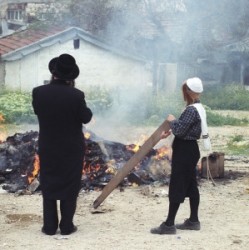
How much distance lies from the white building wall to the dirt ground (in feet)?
42.2

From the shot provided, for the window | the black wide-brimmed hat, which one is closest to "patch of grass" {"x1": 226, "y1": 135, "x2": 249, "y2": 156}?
the black wide-brimmed hat

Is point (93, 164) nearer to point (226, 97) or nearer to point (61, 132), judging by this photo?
point (61, 132)

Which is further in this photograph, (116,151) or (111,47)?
(111,47)

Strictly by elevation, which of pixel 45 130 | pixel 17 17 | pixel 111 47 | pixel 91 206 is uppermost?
pixel 17 17

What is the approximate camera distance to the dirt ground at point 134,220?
5754 mm

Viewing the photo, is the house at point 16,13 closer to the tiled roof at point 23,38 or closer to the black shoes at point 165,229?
the tiled roof at point 23,38

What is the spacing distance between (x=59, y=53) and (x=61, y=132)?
16693 millimetres

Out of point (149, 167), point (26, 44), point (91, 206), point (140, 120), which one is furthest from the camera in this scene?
point (26, 44)

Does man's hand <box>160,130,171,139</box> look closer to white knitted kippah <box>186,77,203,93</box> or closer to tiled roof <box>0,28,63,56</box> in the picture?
white knitted kippah <box>186,77,203,93</box>

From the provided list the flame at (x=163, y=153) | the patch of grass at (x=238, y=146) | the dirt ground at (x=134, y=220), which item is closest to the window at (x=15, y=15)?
the patch of grass at (x=238, y=146)

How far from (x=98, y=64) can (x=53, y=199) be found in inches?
678

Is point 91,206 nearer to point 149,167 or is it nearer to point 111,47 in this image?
point 149,167

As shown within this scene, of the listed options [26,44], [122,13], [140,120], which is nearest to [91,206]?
[140,120]

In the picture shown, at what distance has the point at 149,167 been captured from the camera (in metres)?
8.85
